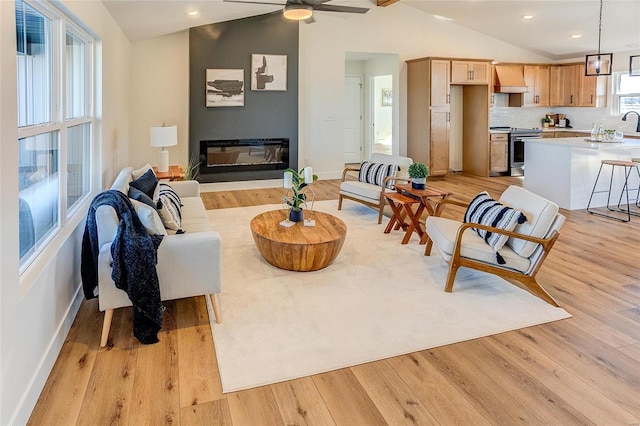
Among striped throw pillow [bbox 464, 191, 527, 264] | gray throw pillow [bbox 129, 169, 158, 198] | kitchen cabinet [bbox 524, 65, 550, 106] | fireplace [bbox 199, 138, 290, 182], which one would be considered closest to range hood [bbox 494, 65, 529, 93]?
kitchen cabinet [bbox 524, 65, 550, 106]

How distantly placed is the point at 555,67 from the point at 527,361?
30.0ft

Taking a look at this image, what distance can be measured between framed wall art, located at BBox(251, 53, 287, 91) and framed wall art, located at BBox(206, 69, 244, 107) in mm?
252

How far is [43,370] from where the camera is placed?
2238 millimetres

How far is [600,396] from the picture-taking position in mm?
2201

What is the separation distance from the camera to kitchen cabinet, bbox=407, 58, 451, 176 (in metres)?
8.55

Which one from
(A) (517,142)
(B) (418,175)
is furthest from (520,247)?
(A) (517,142)

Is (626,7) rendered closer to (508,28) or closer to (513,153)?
(508,28)

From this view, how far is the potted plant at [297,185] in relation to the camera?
13.7 feet

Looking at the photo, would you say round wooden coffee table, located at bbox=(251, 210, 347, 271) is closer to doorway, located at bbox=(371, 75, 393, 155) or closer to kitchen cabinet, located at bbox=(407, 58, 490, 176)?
kitchen cabinet, located at bbox=(407, 58, 490, 176)

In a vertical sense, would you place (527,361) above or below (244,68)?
below

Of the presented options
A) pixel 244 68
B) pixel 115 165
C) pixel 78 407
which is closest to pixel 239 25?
pixel 244 68

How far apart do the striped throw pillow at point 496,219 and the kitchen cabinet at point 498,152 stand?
6.06 m

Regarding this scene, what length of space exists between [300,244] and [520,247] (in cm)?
170

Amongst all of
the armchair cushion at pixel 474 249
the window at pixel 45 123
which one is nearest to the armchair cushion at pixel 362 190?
the armchair cushion at pixel 474 249
